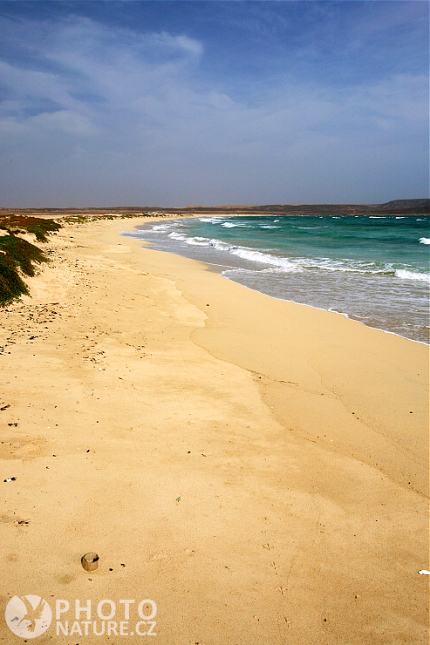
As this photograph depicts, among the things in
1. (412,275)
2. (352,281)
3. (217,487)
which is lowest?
(217,487)

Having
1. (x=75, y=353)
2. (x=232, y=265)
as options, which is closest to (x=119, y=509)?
(x=75, y=353)

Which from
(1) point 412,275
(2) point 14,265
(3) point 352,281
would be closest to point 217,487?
(2) point 14,265

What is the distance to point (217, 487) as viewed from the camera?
310 centimetres

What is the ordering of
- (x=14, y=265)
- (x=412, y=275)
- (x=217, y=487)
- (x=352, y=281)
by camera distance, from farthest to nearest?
(x=412, y=275) → (x=352, y=281) → (x=14, y=265) → (x=217, y=487)

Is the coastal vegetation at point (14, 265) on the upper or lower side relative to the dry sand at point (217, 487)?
upper

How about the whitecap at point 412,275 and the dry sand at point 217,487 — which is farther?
the whitecap at point 412,275

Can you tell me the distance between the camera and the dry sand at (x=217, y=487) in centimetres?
220

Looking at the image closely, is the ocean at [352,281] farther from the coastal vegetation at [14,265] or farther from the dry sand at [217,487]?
the coastal vegetation at [14,265]

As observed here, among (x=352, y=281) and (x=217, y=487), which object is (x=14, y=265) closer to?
(x=217, y=487)

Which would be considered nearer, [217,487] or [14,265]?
[217,487]

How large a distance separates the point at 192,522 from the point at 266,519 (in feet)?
1.93

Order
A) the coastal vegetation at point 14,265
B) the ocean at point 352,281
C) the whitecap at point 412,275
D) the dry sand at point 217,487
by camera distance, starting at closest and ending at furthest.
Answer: the dry sand at point 217,487 < the coastal vegetation at point 14,265 < the ocean at point 352,281 < the whitecap at point 412,275

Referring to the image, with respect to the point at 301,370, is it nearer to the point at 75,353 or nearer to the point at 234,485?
the point at 234,485

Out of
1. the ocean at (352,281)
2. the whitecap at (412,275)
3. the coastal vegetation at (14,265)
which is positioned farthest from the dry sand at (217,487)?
the whitecap at (412,275)
